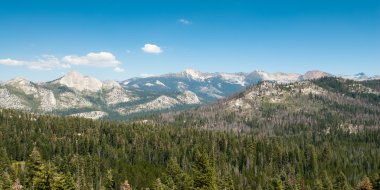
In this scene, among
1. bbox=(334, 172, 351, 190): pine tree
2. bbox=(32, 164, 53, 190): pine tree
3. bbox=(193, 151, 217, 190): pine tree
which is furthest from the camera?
bbox=(334, 172, 351, 190): pine tree

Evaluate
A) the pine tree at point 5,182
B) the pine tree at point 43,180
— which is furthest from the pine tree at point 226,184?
the pine tree at point 43,180

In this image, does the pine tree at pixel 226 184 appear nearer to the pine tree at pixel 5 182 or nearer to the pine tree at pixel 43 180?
the pine tree at pixel 5 182

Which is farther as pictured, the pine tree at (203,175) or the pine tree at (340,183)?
the pine tree at (340,183)

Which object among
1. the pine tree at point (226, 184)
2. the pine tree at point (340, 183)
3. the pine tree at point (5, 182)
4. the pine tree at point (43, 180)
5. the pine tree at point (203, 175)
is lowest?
the pine tree at point (340, 183)

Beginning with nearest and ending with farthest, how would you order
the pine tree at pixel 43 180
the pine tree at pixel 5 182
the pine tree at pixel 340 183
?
the pine tree at pixel 43 180, the pine tree at pixel 5 182, the pine tree at pixel 340 183

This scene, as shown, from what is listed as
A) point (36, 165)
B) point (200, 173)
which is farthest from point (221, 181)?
point (36, 165)

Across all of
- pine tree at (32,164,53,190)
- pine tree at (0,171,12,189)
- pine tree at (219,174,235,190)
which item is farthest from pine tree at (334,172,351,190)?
pine tree at (32,164,53,190)

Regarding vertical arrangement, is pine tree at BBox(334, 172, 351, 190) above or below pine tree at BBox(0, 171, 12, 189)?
below

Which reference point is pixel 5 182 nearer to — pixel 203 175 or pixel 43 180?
pixel 203 175

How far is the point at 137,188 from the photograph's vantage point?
186625 mm

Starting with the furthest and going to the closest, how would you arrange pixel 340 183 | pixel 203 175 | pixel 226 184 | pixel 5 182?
pixel 340 183
pixel 226 184
pixel 5 182
pixel 203 175

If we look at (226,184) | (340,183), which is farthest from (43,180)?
(340,183)

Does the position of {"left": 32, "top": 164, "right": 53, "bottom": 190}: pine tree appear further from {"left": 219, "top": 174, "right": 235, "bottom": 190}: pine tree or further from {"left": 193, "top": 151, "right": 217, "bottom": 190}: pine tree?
{"left": 219, "top": 174, "right": 235, "bottom": 190}: pine tree

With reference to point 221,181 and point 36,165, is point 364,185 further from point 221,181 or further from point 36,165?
point 36,165
